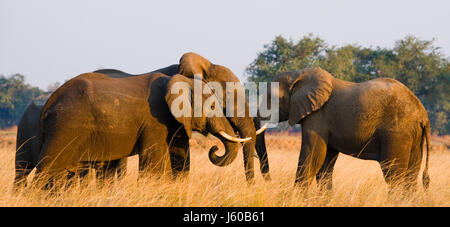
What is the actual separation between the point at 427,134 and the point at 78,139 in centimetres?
541

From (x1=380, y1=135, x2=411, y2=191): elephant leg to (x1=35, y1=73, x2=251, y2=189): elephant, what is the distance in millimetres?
3105

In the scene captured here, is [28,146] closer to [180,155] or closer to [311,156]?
[180,155]

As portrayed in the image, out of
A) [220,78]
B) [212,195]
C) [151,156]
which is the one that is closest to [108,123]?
[151,156]

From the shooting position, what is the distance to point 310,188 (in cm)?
801

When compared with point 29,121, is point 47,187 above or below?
below

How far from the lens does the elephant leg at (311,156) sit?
26.8 ft

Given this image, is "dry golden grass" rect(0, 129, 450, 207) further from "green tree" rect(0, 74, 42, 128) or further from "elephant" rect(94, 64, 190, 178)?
"green tree" rect(0, 74, 42, 128)

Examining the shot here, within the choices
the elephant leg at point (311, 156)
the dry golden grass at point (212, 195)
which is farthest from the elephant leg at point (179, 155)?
the elephant leg at point (311, 156)

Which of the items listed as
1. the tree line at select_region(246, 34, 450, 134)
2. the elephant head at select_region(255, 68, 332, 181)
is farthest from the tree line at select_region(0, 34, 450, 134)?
the elephant head at select_region(255, 68, 332, 181)

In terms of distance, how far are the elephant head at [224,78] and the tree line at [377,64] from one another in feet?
60.0

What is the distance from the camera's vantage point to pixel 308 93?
8477 millimetres

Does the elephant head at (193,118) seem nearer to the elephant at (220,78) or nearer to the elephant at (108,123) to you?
the elephant at (108,123)
